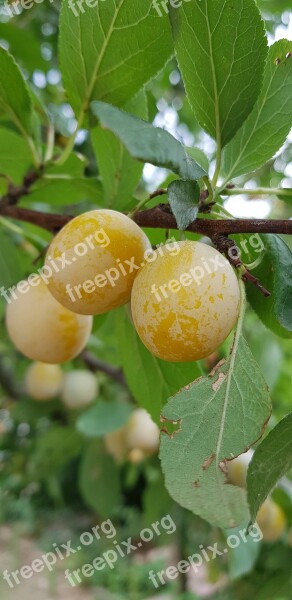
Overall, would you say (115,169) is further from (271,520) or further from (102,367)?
(271,520)

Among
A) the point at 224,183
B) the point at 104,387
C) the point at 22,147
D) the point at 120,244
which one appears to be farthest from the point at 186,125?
the point at 120,244

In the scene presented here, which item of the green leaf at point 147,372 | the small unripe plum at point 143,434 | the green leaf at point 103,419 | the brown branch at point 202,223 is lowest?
Result: the small unripe plum at point 143,434

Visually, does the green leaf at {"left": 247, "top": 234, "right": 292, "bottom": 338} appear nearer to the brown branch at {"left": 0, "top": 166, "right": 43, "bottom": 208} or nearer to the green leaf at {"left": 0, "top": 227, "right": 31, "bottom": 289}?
the brown branch at {"left": 0, "top": 166, "right": 43, "bottom": 208}

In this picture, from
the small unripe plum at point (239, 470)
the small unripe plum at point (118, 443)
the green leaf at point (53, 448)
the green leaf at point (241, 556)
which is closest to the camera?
the small unripe plum at point (239, 470)

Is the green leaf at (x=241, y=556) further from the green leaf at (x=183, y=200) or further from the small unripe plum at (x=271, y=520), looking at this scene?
the green leaf at (x=183, y=200)

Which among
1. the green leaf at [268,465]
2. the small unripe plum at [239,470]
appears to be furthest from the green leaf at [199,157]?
the small unripe plum at [239,470]

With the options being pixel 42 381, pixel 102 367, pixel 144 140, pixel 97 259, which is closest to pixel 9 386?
pixel 42 381
